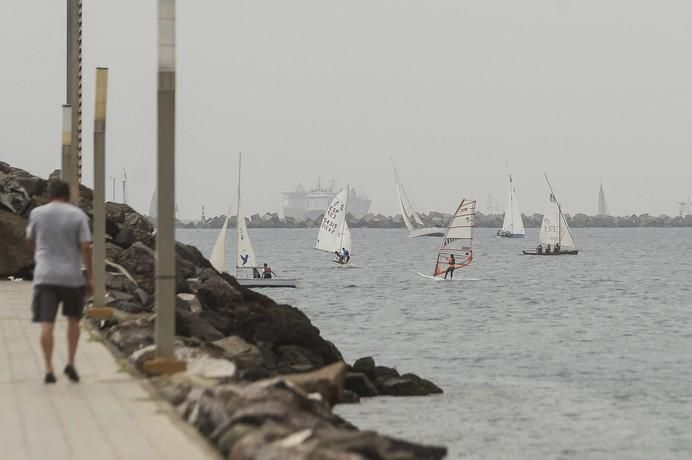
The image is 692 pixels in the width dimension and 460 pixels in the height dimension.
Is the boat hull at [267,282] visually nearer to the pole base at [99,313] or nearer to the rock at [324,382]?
the pole base at [99,313]

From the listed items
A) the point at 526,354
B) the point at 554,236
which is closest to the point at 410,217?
the point at 554,236

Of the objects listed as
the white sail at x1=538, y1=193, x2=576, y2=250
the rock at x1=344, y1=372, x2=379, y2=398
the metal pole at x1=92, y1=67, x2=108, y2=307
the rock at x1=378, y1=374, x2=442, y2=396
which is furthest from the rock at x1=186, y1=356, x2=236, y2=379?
the white sail at x1=538, y1=193, x2=576, y2=250

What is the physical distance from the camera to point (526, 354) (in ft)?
141

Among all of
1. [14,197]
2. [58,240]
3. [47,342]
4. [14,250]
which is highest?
[14,197]

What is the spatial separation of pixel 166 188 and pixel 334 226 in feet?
295

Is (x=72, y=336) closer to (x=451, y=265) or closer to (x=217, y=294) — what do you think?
(x=217, y=294)

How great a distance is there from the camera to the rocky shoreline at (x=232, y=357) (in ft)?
27.9

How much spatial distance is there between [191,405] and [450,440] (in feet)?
44.6

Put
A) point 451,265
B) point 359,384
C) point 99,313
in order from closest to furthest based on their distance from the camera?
point 99,313 → point 359,384 → point 451,265

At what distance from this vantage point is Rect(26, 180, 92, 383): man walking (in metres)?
11.9

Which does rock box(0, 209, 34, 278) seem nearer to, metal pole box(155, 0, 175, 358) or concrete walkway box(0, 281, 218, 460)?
concrete walkway box(0, 281, 218, 460)

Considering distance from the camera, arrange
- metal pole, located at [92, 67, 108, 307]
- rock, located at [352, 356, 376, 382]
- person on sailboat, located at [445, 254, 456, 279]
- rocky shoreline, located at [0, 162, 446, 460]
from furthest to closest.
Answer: person on sailboat, located at [445, 254, 456, 279]
rock, located at [352, 356, 376, 382]
metal pole, located at [92, 67, 108, 307]
rocky shoreline, located at [0, 162, 446, 460]

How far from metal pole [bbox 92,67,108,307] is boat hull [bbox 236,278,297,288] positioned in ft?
200

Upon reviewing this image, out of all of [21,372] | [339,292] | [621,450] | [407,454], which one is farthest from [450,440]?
[339,292]
